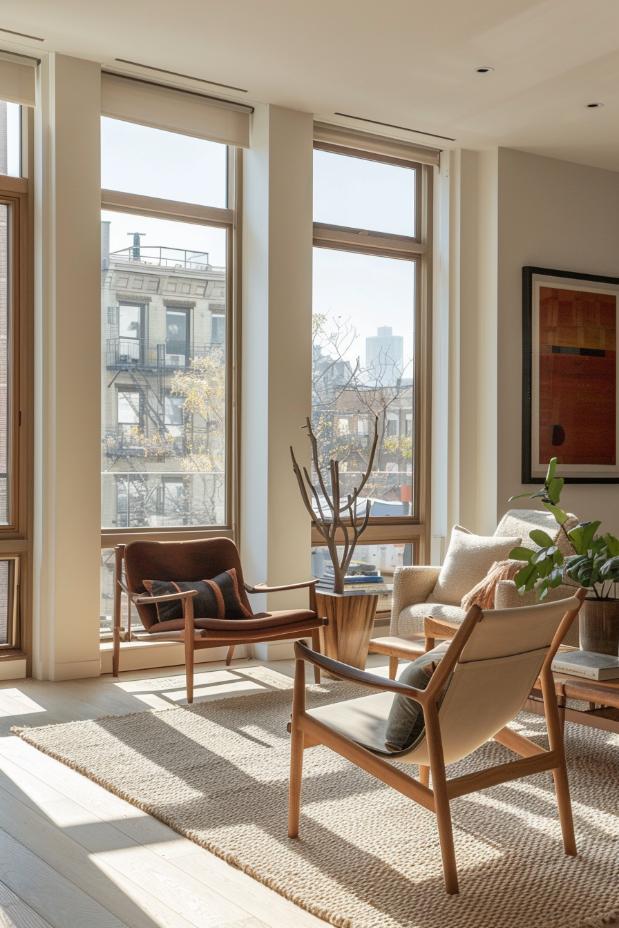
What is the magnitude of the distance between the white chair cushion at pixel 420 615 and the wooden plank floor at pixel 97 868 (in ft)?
7.14

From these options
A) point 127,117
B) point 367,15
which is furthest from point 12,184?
point 367,15

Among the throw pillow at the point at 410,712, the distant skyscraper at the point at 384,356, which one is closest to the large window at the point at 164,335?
the distant skyscraper at the point at 384,356

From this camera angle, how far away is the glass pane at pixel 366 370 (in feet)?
21.1

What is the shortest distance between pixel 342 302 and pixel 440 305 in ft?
2.43

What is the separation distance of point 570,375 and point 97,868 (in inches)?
199

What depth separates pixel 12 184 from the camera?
17.6 feet

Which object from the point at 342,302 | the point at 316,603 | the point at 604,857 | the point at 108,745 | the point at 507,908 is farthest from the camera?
the point at 342,302

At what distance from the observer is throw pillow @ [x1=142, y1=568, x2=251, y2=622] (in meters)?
5.05

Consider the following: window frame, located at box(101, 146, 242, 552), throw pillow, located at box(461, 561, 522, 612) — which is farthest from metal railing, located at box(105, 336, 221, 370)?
throw pillow, located at box(461, 561, 522, 612)

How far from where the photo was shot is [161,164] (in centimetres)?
588

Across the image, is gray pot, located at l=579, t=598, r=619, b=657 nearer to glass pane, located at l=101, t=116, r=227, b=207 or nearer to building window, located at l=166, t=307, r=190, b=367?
building window, located at l=166, t=307, r=190, b=367

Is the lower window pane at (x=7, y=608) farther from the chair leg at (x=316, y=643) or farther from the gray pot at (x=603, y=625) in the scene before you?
the gray pot at (x=603, y=625)

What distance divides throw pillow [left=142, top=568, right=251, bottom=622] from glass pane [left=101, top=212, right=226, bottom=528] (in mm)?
760

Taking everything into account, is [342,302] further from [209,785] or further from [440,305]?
[209,785]
